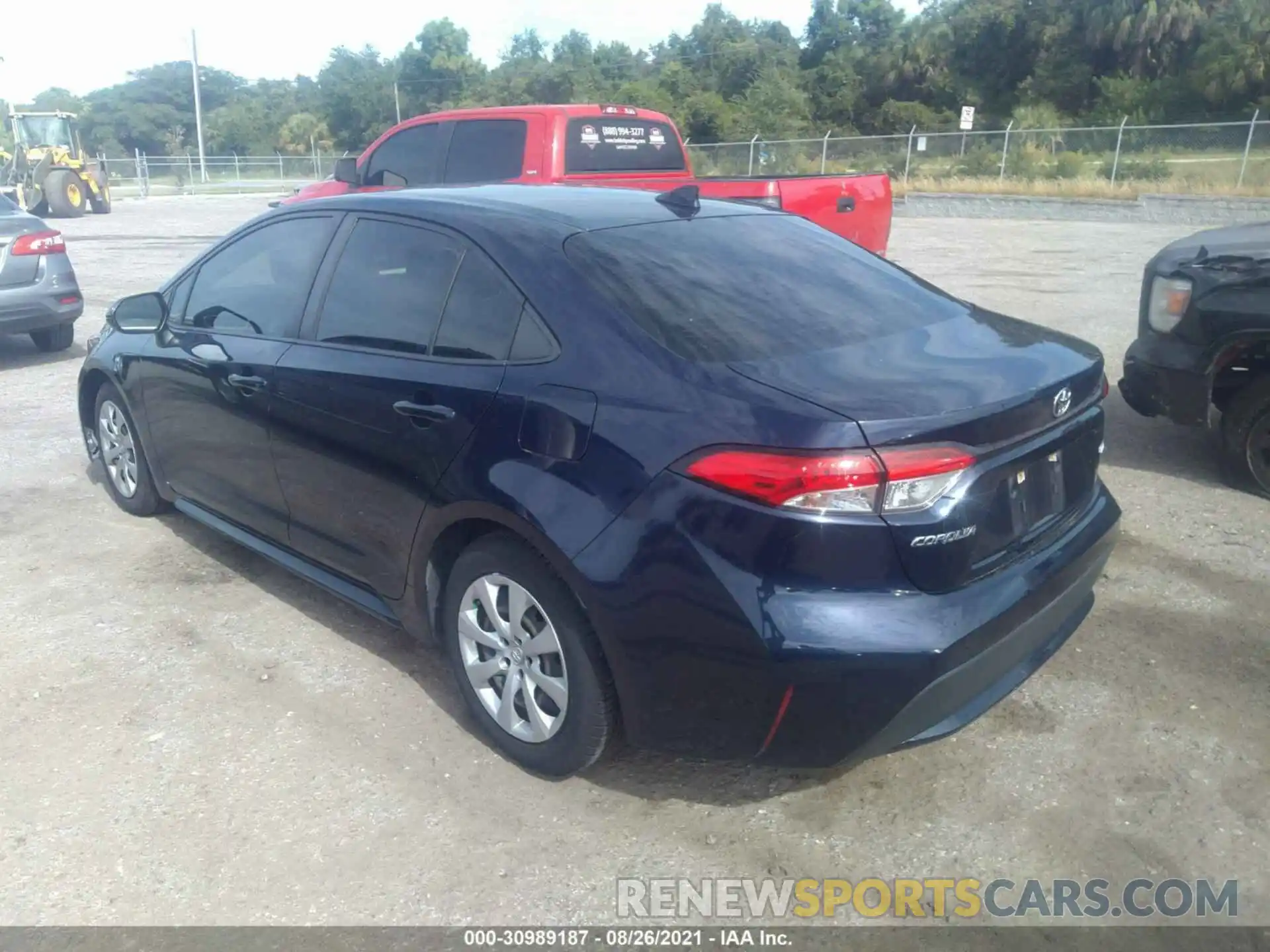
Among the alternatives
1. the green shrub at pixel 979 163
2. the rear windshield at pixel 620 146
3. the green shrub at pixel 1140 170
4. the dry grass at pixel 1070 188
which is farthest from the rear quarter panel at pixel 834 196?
the green shrub at pixel 979 163

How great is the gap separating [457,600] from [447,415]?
0.57 m

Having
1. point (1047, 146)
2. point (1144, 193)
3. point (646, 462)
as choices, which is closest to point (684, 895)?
point (646, 462)

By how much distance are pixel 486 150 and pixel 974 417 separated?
7.44 metres

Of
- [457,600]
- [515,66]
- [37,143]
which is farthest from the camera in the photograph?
[515,66]

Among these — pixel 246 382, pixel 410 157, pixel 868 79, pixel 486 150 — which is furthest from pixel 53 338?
pixel 868 79

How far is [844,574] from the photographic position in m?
2.52


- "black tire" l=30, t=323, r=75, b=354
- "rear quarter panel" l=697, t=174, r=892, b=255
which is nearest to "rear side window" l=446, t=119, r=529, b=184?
"rear quarter panel" l=697, t=174, r=892, b=255

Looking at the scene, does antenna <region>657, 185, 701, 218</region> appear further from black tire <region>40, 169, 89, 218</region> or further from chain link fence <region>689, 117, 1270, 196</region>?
black tire <region>40, 169, 89, 218</region>

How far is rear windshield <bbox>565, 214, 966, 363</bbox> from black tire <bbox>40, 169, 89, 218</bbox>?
28.4m

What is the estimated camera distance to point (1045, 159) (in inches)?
1067

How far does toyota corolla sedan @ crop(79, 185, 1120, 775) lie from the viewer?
253cm

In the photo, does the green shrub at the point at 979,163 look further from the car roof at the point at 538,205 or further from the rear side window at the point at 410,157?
the car roof at the point at 538,205

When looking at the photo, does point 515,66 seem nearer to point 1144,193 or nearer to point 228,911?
point 1144,193

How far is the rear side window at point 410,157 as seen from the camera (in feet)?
31.9
